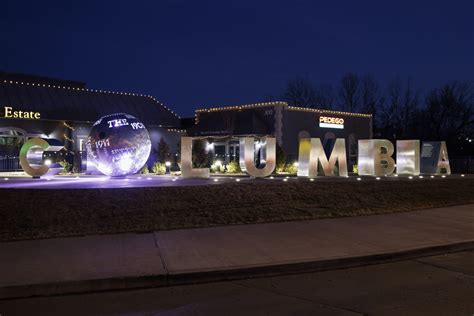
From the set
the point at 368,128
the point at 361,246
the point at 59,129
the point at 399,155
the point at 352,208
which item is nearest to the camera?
the point at 361,246

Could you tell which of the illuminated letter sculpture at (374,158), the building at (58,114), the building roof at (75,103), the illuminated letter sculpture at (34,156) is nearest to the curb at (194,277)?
the illuminated letter sculpture at (34,156)

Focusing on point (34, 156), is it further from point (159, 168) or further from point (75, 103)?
point (75, 103)

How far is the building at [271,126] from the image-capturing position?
32812 mm

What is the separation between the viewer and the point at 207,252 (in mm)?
9602

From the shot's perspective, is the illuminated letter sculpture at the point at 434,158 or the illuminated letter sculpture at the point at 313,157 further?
the illuminated letter sculpture at the point at 434,158

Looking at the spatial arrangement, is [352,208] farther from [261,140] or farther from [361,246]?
[261,140]

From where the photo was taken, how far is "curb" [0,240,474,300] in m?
7.35

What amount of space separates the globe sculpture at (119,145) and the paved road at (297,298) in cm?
1101

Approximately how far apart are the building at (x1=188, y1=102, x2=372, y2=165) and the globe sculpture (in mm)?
12280

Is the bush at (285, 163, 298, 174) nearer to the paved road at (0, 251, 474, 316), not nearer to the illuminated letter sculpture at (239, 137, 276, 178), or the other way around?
the illuminated letter sculpture at (239, 137, 276, 178)

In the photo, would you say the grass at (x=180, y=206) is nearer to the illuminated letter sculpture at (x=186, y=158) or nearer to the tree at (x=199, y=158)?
the illuminated letter sculpture at (x=186, y=158)

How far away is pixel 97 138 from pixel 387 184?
1031 centimetres

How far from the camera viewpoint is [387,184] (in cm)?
1906

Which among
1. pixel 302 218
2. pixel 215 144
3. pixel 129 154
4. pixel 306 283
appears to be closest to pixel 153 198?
pixel 302 218
